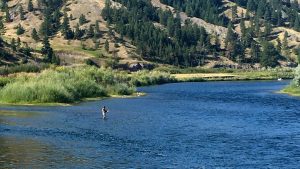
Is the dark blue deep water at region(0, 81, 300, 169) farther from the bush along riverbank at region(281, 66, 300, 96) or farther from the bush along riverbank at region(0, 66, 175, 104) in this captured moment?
the bush along riverbank at region(281, 66, 300, 96)

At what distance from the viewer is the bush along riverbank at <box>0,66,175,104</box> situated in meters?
110

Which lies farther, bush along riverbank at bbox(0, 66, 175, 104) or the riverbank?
bush along riverbank at bbox(0, 66, 175, 104)

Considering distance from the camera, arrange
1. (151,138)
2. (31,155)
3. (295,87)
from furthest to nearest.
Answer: (295,87), (151,138), (31,155)

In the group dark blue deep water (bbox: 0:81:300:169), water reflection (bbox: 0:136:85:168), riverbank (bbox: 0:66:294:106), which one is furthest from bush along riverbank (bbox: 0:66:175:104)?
water reflection (bbox: 0:136:85:168)

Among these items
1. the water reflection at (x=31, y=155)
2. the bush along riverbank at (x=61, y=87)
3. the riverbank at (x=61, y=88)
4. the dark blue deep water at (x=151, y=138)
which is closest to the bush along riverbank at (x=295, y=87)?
the dark blue deep water at (x=151, y=138)

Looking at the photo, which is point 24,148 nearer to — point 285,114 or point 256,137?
point 256,137

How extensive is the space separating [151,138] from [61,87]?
164 ft

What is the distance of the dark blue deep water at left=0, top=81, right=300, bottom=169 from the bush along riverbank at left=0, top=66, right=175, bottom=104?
745cm

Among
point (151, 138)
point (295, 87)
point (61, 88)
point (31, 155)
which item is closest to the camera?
point (31, 155)

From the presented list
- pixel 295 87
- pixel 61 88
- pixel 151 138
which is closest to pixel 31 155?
pixel 151 138

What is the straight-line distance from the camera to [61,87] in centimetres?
11362

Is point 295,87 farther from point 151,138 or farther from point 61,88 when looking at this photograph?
point 151,138

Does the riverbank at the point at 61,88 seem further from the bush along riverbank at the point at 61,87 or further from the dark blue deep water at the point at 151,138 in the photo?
the dark blue deep water at the point at 151,138

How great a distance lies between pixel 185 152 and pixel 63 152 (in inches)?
521
